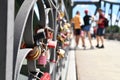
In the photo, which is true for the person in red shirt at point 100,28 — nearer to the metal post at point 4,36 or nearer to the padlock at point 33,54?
the padlock at point 33,54

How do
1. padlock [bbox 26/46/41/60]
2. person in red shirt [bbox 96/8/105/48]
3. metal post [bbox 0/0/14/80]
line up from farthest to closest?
person in red shirt [bbox 96/8/105/48] < padlock [bbox 26/46/41/60] < metal post [bbox 0/0/14/80]

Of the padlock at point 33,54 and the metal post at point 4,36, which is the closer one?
the metal post at point 4,36

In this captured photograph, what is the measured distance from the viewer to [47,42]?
2508 millimetres

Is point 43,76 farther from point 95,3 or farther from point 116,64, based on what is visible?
point 95,3

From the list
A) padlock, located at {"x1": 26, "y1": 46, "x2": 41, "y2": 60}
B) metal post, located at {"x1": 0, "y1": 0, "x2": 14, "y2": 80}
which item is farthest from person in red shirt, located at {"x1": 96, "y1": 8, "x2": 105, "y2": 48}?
metal post, located at {"x1": 0, "y1": 0, "x2": 14, "y2": 80}

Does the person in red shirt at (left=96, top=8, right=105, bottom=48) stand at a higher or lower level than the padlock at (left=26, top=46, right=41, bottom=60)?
higher

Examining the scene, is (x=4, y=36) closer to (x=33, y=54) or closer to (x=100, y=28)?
(x=33, y=54)

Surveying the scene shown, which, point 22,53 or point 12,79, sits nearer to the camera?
point 12,79

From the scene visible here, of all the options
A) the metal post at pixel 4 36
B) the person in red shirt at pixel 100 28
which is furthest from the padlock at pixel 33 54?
the person in red shirt at pixel 100 28

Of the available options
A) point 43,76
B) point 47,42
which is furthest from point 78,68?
point 43,76

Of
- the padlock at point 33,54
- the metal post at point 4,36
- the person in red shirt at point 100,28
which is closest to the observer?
the metal post at point 4,36

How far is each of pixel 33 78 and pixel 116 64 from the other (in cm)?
624

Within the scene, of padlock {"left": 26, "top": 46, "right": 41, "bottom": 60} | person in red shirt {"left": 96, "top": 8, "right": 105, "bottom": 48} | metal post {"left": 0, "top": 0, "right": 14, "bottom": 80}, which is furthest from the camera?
person in red shirt {"left": 96, "top": 8, "right": 105, "bottom": 48}

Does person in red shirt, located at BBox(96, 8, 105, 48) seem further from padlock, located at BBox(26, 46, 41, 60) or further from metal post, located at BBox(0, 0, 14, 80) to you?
metal post, located at BBox(0, 0, 14, 80)
